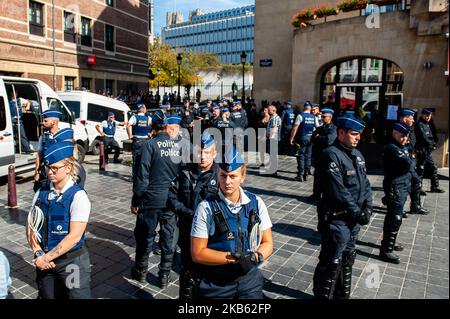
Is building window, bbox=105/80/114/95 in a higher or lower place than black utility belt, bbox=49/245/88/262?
higher

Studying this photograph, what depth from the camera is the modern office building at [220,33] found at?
326ft

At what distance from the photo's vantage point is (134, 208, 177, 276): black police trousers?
4531 millimetres

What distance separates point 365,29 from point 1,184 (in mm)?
12599

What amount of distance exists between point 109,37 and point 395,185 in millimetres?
28605

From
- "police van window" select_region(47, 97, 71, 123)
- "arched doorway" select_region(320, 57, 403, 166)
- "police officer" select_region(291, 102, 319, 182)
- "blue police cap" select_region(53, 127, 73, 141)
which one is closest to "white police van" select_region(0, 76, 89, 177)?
"police van window" select_region(47, 97, 71, 123)

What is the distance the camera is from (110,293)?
435cm

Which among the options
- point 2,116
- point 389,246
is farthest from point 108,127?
point 389,246

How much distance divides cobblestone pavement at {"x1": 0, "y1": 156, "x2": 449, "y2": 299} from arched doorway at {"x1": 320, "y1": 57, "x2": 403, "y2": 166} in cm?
570

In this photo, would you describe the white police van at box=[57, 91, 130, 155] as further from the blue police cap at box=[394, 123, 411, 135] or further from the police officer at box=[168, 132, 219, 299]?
the blue police cap at box=[394, 123, 411, 135]

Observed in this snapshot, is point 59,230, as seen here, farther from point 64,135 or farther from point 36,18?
point 36,18

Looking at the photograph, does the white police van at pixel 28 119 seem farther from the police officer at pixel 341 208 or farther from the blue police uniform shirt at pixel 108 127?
the police officer at pixel 341 208

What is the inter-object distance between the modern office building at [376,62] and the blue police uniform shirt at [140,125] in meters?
7.74

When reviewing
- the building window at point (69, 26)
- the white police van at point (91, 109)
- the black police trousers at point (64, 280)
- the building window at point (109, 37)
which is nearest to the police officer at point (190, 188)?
the black police trousers at point (64, 280)
